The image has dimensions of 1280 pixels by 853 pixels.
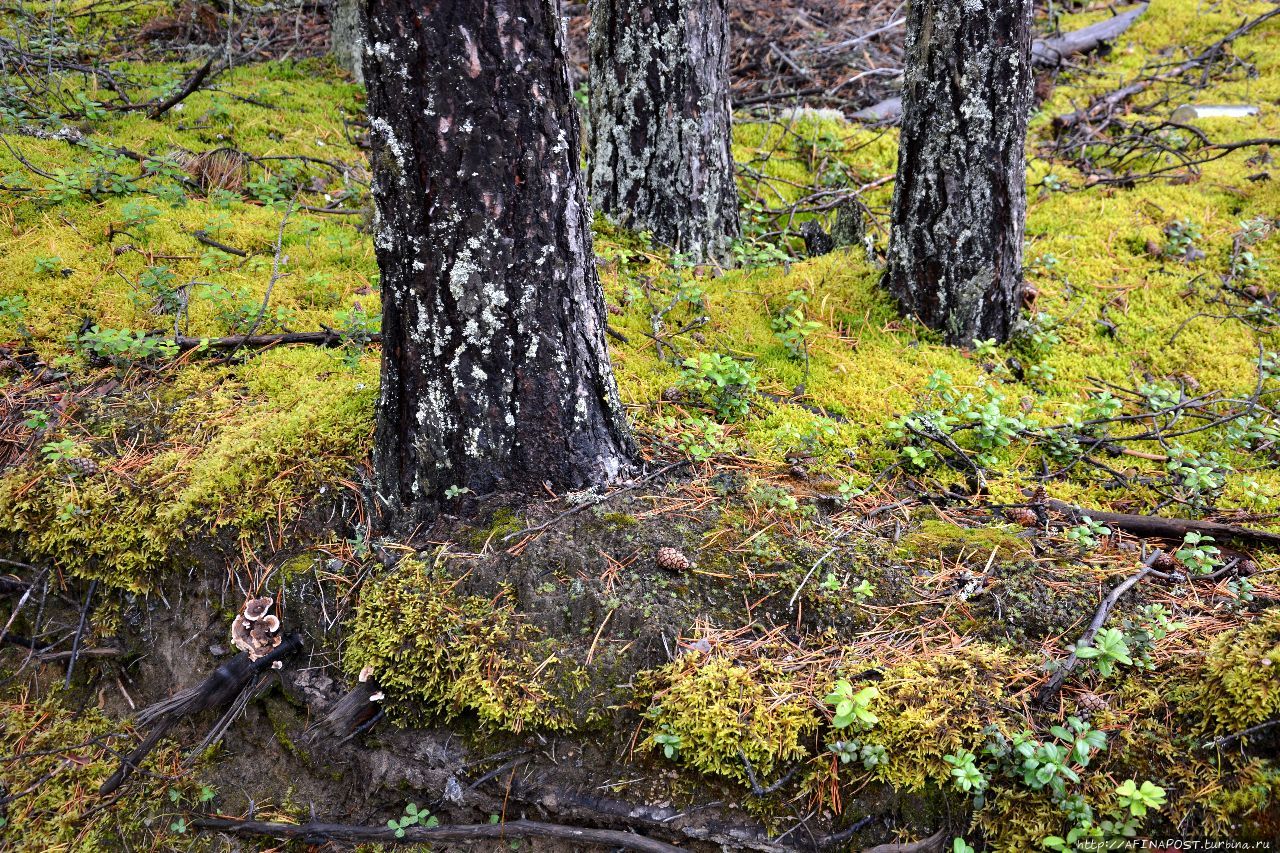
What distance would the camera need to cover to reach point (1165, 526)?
3023 millimetres

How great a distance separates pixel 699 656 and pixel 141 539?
2499mm

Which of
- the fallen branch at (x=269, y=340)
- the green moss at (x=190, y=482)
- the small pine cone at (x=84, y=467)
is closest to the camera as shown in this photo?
the green moss at (x=190, y=482)

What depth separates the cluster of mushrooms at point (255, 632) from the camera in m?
2.90

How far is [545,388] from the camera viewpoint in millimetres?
2895

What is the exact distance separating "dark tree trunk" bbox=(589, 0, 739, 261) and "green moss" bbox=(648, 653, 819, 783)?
10.7 feet

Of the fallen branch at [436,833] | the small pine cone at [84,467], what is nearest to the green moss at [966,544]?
the fallen branch at [436,833]

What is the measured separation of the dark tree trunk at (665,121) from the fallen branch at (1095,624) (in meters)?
3.24

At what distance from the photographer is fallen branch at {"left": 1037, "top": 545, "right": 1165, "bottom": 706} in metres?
2.37

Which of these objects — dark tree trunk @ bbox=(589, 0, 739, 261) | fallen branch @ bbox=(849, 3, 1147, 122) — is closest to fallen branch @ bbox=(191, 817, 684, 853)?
dark tree trunk @ bbox=(589, 0, 739, 261)

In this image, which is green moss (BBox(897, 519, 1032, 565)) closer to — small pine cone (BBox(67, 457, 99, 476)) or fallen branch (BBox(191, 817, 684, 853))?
fallen branch (BBox(191, 817, 684, 853))

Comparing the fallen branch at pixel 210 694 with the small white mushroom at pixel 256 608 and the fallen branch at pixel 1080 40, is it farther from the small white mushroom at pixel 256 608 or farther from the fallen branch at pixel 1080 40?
the fallen branch at pixel 1080 40

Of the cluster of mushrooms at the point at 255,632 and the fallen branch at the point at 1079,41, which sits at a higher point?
the fallen branch at the point at 1079,41

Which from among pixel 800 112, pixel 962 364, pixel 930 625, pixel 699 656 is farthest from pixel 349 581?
pixel 800 112

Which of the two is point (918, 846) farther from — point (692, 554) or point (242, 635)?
point (242, 635)
